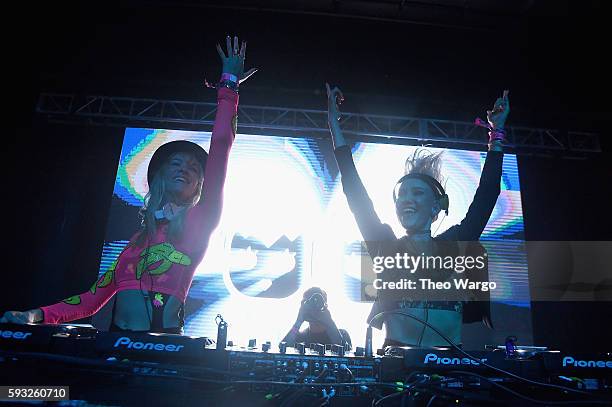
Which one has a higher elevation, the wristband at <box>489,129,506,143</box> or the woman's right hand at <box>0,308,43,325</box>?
the wristband at <box>489,129,506,143</box>

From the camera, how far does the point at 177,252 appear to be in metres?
2.37

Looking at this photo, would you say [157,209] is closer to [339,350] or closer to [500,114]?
[339,350]

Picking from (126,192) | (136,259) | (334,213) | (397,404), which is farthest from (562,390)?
(126,192)

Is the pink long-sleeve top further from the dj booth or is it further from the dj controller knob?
the dj controller knob

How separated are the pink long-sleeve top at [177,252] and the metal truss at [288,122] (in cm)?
246

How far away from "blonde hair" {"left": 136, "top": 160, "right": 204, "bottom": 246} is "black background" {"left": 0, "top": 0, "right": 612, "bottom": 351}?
7.66 ft

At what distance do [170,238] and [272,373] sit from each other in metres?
1.36

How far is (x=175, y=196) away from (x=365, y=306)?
7.99 feet

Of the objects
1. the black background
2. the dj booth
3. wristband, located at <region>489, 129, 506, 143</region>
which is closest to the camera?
the dj booth

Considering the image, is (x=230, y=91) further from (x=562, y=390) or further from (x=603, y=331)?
(x=603, y=331)

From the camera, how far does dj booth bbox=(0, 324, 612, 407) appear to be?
3.99 feet

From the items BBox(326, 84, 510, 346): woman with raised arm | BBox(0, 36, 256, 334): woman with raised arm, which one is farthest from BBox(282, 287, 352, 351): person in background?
BBox(0, 36, 256, 334): woman with raised arm

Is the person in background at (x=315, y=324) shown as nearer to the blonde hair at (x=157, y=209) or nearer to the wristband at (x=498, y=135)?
the blonde hair at (x=157, y=209)

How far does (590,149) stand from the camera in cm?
507
